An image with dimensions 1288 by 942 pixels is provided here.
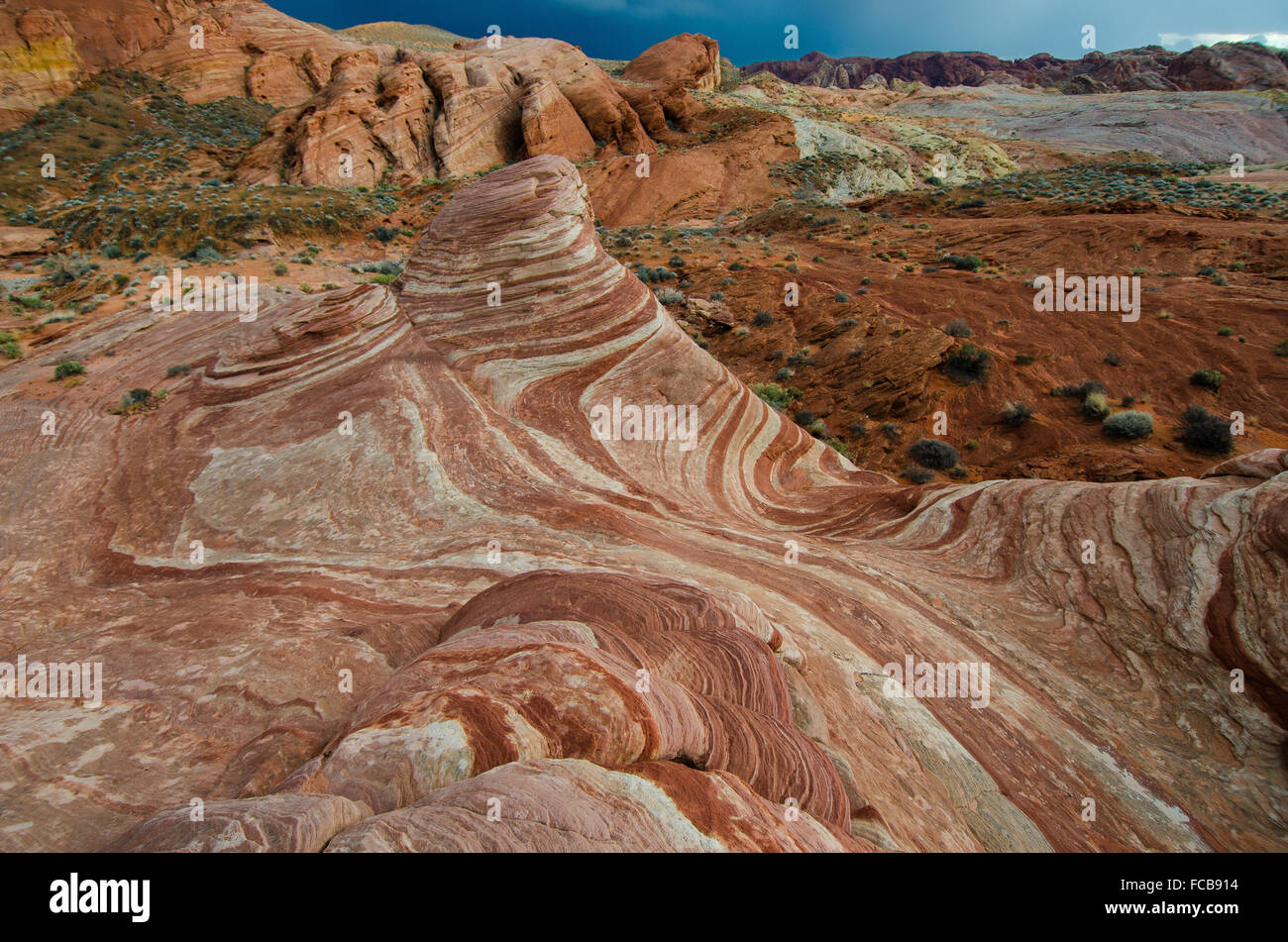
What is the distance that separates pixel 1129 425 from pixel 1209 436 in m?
1.69

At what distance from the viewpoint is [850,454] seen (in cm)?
1708

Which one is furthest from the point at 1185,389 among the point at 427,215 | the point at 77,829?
the point at 427,215

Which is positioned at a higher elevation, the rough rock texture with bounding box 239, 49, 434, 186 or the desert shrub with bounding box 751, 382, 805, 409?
the rough rock texture with bounding box 239, 49, 434, 186

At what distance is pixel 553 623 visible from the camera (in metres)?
4.56

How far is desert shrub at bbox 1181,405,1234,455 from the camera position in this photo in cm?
1506

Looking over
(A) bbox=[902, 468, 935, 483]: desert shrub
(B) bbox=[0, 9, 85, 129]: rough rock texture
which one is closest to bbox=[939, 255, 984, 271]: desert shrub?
(A) bbox=[902, 468, 935, 483]: desert shrub

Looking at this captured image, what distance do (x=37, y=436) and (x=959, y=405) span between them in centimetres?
2245

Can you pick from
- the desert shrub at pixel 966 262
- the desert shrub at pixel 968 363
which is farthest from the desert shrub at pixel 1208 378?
the desert shrub at pixel 966 262

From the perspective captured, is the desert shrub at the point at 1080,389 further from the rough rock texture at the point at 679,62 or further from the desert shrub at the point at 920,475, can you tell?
the rough rock texture at the point at 679,62

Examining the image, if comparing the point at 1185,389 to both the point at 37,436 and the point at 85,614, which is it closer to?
the point at 85,614

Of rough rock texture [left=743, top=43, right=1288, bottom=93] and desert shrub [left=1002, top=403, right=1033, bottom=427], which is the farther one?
rough rock texture [left=743, top=43, right=1288, bottom=93]

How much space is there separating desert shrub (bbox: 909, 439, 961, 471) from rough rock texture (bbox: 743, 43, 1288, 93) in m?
121

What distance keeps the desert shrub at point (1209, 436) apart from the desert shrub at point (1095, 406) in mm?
1947

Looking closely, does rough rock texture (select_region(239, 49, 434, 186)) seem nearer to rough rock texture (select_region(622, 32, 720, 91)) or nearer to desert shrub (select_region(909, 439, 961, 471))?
rough rock texture (select_region(622, 32, 720, 91))
